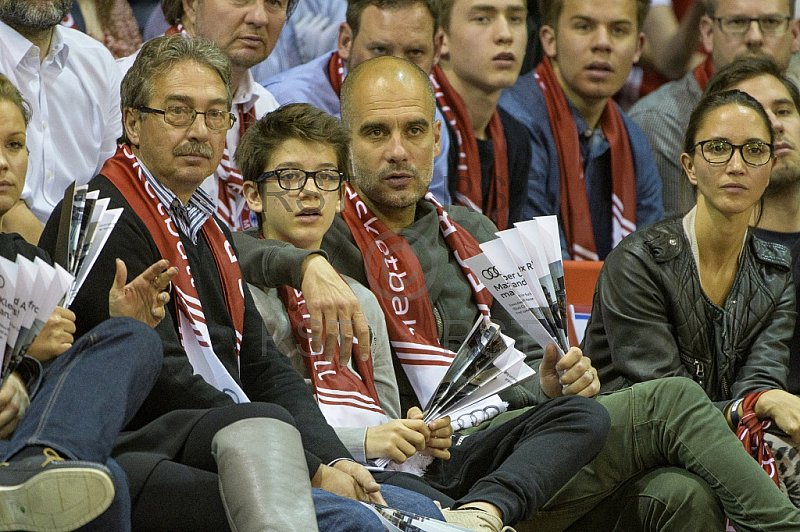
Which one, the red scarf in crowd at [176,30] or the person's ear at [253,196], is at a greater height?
the red scarf in crowd at [176,30]

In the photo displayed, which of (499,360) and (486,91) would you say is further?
(486,91)

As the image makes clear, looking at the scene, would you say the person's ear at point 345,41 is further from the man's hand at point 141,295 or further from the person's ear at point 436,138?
the man's hand at point 141,295

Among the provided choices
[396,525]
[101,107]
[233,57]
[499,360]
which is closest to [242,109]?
[233,57]

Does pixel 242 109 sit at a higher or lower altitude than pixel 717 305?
higher

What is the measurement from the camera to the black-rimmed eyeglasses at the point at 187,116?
9.79 ft

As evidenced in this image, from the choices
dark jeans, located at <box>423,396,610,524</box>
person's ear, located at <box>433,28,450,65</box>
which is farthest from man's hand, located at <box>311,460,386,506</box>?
person's ear, located at <box>433,28,450,65</box>

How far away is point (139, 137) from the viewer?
3.00 m

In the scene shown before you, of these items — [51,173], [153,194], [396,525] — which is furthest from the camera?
[51,173]

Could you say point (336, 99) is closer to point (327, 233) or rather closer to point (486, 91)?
point (486, 91)

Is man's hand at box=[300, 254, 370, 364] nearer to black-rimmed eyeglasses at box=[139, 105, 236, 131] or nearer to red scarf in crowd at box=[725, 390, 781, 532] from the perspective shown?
black-rimmed eyeglasses at box=[139, 105, 236, 131]

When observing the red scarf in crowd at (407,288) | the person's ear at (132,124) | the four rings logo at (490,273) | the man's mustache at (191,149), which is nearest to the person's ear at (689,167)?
the red scarf in crowd at (407,288)

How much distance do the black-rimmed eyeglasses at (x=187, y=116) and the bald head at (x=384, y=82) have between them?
2.43 ft

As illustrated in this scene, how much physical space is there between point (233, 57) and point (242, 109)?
0.20 meters

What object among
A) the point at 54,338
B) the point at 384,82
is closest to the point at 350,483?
the point at 54,338
